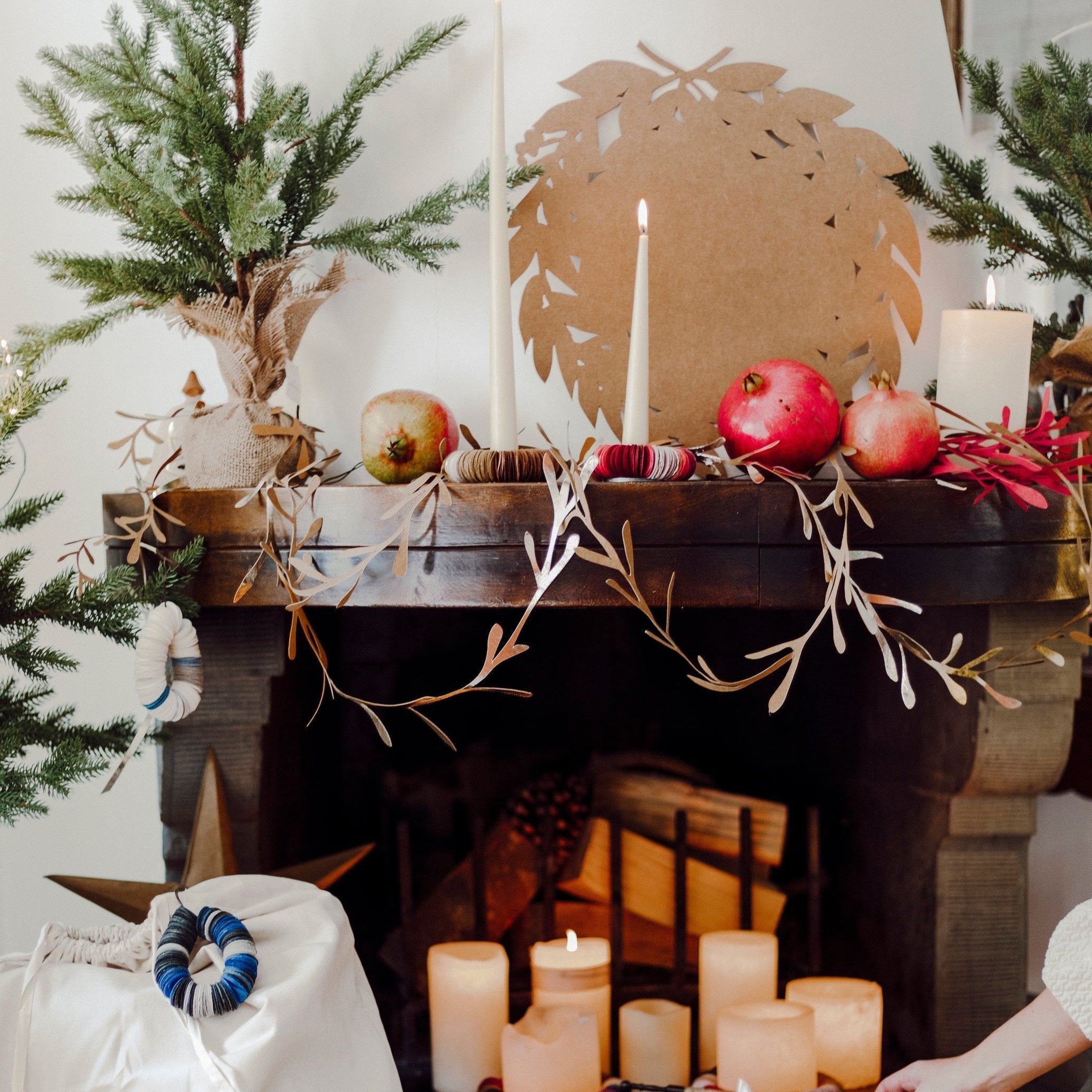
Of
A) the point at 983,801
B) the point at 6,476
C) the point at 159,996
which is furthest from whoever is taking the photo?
the point at 6,476

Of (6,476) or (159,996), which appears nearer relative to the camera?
(159,996)

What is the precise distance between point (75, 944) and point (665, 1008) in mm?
598

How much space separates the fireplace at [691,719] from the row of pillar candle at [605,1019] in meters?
0.07

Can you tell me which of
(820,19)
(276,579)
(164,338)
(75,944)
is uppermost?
(820,19)

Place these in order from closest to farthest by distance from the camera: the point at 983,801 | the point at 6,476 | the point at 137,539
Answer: the point at 137,539 → the point at 983,801 → the point at 6,476

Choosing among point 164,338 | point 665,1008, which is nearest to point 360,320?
point 164,338

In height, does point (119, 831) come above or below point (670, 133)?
below

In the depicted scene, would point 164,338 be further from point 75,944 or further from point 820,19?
Result: point 820,19

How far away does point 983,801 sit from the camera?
944mm

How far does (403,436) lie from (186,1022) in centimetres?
48

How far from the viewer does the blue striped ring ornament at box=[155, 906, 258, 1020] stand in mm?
630

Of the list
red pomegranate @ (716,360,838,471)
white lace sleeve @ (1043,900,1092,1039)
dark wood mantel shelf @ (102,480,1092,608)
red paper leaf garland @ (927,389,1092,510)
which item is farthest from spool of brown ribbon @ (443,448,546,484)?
white lace sleeve @ (1043,900,1092,1039)

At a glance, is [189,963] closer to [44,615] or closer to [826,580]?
[44,615]

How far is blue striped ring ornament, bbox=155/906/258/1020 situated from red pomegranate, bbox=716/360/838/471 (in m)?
0.56
